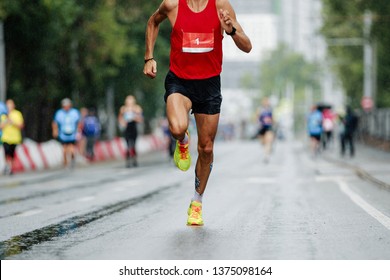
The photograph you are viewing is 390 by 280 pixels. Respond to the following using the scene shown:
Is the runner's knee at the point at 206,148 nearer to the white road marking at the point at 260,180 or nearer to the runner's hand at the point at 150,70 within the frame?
the runner's hand at the point at 150,70

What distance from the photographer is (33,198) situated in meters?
16.6

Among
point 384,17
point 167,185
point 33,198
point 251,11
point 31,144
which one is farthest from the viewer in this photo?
point 251,11

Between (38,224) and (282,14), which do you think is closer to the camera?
(38,224)

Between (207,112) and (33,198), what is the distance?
261 inches

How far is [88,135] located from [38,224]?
2626 centimetres

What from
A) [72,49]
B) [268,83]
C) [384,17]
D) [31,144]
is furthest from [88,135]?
[268,83]

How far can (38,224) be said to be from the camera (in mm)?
11609

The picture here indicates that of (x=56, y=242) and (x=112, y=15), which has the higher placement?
(x=112, y=15)

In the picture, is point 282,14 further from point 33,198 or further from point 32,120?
point 33,198

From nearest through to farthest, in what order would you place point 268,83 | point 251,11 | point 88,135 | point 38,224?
1. point 38,224
2. point 88,135
3. point 268,83
4. point 251,11

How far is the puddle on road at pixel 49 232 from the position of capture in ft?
30.0

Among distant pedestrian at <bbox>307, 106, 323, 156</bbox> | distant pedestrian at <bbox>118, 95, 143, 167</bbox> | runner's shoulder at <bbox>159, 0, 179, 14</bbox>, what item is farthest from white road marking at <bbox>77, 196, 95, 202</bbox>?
distant pedestrian at <bbox>307, 106, 323, 156</bbox>

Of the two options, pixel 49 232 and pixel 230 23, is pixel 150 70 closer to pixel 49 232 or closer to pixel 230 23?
pixel 230 23

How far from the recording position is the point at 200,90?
10508 millimetres
